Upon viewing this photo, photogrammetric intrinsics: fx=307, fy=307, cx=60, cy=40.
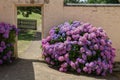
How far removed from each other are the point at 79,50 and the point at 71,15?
2.33 metres

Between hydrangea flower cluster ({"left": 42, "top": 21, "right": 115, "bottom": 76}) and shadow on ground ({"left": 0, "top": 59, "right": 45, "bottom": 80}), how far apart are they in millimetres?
1011

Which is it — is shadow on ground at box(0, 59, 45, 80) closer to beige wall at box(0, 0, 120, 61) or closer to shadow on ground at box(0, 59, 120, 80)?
shadow on ground at box(0, 59, 120, 80)

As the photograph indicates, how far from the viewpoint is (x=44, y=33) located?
46.0ft

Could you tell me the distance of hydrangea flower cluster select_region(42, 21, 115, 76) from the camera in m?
12.1

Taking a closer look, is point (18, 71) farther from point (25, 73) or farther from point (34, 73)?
point (34, 73)

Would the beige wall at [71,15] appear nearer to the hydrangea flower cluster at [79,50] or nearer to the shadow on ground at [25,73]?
the hydrangea flower cluster at [79,50]

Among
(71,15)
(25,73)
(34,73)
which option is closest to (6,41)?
(25,73)

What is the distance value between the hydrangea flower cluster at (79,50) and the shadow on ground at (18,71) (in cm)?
101

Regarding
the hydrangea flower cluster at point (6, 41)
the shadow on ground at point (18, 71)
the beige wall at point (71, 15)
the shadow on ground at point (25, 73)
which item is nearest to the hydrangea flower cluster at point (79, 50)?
the shadow on ground at point (25, 73)

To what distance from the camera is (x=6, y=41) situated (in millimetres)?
12805

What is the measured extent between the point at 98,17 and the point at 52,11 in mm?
2176

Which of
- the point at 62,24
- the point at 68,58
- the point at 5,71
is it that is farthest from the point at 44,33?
the point at 5,71

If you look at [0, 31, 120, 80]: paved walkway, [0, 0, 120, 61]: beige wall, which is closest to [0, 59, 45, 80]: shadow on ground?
[0, 31, 120, 80]: paved walkway

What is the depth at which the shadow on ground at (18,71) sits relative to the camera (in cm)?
1090
